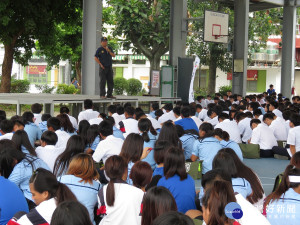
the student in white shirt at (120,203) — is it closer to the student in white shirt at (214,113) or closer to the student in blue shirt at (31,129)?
the student in blue shirt at (31,129)

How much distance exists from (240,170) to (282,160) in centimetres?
599

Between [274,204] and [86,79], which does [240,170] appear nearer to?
[274,204]

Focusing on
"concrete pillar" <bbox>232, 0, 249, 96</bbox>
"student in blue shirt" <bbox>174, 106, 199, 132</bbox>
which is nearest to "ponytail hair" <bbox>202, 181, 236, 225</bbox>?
"student in blue shirt" <bbox>174, 106, 199, 132</bbox>

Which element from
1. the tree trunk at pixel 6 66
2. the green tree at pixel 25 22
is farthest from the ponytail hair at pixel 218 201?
the tree trunk at pixel 6 66

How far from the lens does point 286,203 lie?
385 cm

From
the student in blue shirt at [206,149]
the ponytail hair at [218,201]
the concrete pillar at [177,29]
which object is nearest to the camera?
the ponytail hair at [218,201]

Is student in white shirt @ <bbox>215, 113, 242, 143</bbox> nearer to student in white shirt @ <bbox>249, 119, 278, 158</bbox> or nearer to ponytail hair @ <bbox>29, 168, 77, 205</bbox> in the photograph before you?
student in white shirt @ <bbox>249, 119, 278, 158</bbox>

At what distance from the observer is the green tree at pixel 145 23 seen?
92.9ft

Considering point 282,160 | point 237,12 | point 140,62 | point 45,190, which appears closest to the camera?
point 45,190

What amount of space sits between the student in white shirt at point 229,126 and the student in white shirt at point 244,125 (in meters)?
0.63

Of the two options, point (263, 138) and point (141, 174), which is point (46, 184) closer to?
point (141, 174)

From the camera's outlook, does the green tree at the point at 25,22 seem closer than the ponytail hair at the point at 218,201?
No

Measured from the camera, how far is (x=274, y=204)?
152 inches

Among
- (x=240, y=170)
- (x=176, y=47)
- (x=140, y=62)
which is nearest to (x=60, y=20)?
(x=176, y=47)
